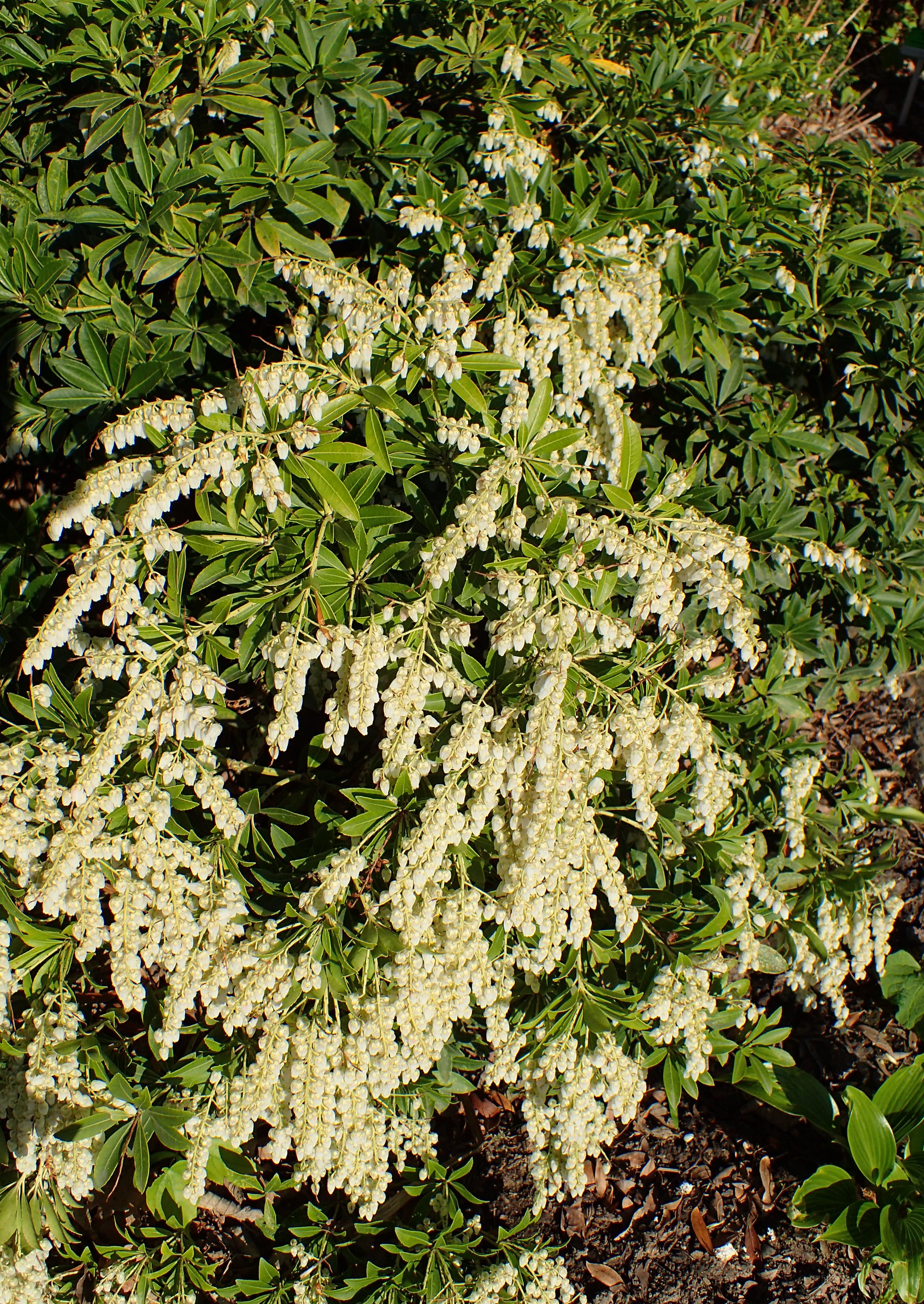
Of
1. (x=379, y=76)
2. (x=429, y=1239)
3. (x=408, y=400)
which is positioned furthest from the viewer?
(x=379, y=76)

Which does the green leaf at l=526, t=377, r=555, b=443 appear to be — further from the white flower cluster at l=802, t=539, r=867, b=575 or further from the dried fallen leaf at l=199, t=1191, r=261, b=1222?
the dried fallen leaf at l=199, t=1191, r=261, b=1222

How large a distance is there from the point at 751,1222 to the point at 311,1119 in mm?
1720

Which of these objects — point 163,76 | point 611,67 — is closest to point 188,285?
point 163,76

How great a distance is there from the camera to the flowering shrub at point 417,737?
8.29 feet

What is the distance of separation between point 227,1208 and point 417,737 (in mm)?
1986

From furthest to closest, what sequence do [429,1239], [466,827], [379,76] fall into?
[379,76], [429,1239], [466,827]

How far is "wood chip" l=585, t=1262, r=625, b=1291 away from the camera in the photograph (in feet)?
10.1

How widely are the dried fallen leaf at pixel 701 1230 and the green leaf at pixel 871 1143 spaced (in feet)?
1.97

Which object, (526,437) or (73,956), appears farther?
(73,956)

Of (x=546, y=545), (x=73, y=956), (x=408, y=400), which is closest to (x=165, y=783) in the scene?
(x=73, y=956)

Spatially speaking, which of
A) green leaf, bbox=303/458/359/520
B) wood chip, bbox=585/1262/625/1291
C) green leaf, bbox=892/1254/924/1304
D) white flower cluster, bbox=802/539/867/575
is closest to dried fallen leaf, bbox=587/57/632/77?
white flower cluster, bbox=802/539/867/575

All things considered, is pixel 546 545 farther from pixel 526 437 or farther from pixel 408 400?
pixel 408 400

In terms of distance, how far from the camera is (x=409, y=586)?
117 inches

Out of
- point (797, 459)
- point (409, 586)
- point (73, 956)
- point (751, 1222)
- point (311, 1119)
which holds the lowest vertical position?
point (751, 1222)
